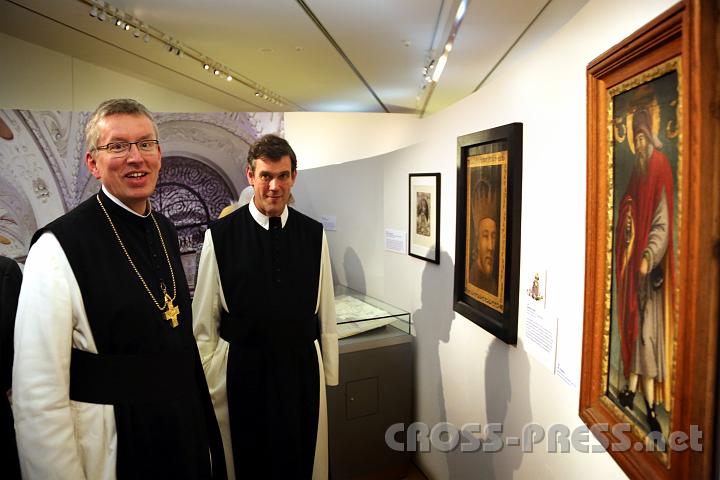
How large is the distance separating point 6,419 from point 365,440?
2.36 m

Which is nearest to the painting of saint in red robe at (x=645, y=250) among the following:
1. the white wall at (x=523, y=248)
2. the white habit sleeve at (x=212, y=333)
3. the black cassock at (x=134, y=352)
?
the white wall at (x=523, y=248)

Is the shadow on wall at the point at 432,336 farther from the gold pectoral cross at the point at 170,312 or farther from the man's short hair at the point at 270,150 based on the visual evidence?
the gold pectoral cross at the point at 170,312

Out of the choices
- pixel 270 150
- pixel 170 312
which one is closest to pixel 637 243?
pixel 170 312

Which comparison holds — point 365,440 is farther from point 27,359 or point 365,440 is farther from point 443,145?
point 27,359

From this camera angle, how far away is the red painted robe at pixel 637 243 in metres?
1.01

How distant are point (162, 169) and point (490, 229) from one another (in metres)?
2.53

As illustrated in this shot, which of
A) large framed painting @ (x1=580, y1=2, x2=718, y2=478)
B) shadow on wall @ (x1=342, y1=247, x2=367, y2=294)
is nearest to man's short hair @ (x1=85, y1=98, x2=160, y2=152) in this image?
large framed painting @ (x1=580, y1=2, x2=718, y2=478)

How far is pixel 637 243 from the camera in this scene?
44.9 inches

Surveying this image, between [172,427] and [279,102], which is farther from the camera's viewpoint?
[279,102]

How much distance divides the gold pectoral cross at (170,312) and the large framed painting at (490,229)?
4.51ft

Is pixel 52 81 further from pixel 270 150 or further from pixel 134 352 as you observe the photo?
pixel 134 352

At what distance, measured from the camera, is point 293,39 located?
172 inches

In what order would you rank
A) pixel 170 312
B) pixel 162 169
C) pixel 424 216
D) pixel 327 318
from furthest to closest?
pixel 162 169, pixel 424 216, pixel 327 318, pixel 170 312

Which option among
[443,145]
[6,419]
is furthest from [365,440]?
[6,419]
